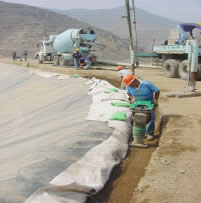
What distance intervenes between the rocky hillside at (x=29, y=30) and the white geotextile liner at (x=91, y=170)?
1668cm

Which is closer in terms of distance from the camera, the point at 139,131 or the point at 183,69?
the point at 139,131

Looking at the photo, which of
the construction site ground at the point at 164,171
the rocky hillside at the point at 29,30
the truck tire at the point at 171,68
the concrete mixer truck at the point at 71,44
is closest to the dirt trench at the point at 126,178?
the construction site ground at the point at 164,171

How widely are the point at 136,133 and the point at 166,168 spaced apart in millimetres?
706

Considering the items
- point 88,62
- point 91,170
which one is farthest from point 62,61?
point 91,170

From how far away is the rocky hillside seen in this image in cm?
2053

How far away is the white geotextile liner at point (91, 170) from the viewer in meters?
1.80

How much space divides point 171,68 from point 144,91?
18.1ft

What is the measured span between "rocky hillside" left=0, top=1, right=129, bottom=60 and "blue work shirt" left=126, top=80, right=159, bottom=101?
54.1 ft

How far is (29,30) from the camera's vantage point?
21.4m

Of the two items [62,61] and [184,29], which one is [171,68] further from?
[62,61]

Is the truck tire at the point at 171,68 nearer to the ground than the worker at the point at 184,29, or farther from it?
nearer to the ground

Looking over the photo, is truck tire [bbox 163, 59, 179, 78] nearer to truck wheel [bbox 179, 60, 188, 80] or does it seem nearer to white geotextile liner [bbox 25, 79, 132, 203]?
truck wheel [bbox 179, 60, 188, 80]

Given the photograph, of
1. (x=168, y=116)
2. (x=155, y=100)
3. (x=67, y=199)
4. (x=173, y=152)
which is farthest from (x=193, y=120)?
(x=67, y=199)

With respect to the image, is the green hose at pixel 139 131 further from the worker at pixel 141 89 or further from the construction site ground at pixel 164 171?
the worker at pixel 141 89
